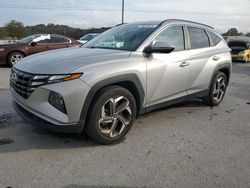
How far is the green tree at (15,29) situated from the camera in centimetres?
3884

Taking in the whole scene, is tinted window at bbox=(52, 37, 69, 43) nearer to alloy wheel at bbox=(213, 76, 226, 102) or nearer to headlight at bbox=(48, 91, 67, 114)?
alloy wheel at bbox=(213, 76, 226, 102)

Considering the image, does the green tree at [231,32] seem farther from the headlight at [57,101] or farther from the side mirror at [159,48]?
the headlight at [57,101]

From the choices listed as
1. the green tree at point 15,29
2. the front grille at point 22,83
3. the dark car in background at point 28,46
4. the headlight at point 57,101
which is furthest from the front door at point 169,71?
the green tree at point 15,29

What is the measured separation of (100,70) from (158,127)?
1572 millimetres

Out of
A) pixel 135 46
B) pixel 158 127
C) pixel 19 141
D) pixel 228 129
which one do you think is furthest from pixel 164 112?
pixel 19 141

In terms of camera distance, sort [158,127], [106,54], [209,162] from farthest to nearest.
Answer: [158,127] < [106,54] < [209,162]

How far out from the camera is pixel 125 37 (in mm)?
4684

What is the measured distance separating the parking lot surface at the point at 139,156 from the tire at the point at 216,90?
0.79 m

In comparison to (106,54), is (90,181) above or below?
below

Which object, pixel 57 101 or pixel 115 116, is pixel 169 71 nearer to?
pixel 115 116

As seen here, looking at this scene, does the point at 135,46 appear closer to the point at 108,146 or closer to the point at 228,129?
the point at 108,146

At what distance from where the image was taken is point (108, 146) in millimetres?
3848

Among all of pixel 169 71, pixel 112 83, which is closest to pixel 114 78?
pixel 112 83

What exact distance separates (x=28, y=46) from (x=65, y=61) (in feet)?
31.4
